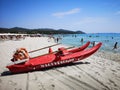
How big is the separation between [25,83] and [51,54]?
9.19 ft

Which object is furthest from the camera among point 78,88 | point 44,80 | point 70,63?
point 70,63

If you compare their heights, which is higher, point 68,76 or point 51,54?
point 51,54

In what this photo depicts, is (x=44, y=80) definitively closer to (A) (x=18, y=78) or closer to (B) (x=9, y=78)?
(A) (x=18, y=78)

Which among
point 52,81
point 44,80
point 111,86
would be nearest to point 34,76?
point 44,80

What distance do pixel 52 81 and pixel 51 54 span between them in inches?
97.4

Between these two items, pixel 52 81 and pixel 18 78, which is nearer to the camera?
pixel 52 81

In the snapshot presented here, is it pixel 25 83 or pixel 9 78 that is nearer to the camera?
pixel 25 83

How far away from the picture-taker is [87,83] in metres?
5.11

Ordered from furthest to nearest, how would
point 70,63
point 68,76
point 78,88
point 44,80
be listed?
1. point 70,63
2. point 68,76
3. point 44,80
4. point 78,88

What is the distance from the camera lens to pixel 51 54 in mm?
7656

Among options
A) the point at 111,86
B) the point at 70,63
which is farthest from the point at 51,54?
the point at 111,86

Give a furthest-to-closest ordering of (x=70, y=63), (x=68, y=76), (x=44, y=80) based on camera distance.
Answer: (x=70, y=63)
(x=68, y=76)
(x=44, y=80)

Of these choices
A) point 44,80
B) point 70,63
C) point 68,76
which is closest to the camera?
point 44,80

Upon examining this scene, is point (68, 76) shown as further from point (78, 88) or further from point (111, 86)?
point (111, 86)
